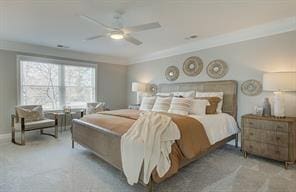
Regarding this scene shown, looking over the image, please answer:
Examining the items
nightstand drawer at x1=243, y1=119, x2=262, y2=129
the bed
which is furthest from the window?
nightstand drawer at x1=243, y1=119, x2=262, y2=129

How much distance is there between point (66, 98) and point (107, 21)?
348cm

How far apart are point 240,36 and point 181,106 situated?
2013 millimetres

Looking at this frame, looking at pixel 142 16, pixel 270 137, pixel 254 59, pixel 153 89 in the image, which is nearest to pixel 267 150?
pixel 270 137

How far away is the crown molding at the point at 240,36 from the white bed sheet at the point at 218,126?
1.73 meters

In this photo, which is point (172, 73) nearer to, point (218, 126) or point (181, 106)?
point (181, 106)

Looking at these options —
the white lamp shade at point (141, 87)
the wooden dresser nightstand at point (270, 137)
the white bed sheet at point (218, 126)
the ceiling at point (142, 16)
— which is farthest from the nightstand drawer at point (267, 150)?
the white lamp shade at point (141, 87)

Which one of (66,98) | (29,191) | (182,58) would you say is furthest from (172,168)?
(66,98)

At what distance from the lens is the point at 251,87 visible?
13.0 ft

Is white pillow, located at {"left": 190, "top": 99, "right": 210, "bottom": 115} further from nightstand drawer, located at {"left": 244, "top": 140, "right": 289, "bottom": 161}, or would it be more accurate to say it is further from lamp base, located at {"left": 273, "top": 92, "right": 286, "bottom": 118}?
lamp base, located at {"left": 273, "top": 92, "right": 286, "bottom": 118}

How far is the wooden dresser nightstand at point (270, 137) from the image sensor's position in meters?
3.03

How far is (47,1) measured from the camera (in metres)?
2.75

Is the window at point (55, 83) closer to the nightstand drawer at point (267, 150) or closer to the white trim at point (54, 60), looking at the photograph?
the white trim at point (54, 60)

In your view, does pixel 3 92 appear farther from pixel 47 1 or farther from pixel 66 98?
pixel 47 1

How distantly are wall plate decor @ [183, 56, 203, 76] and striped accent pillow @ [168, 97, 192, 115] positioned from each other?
1.30 metres
